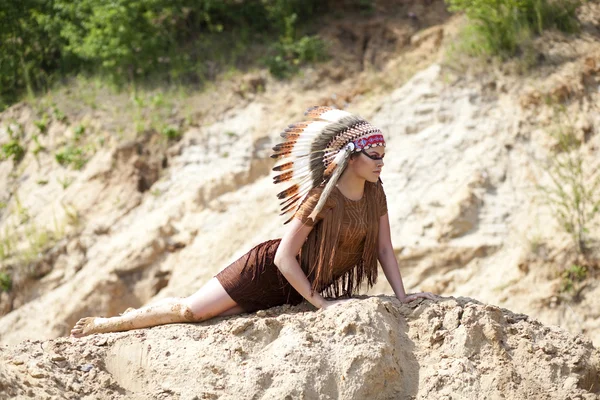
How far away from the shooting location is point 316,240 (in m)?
4.54

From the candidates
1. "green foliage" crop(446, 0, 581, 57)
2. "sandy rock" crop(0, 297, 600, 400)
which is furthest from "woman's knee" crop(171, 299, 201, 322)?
"green foliage" crop(446, 0, 581, 57)

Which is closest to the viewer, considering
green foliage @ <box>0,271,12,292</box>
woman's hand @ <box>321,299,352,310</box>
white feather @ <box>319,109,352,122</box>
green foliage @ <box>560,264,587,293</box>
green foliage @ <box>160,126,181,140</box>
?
woman's hand @ <box>321,299,352,310</box>

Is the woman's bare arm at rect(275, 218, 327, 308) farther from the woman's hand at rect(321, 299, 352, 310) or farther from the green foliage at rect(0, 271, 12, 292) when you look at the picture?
Result: the green foliage at rect(0, 271, 12, 292)

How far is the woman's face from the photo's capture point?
4.49 m

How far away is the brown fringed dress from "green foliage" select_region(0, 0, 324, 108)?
569 cm

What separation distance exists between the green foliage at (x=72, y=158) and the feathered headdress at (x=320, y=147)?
229 inches

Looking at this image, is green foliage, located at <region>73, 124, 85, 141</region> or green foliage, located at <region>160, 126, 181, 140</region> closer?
green foliage, located at <region>160, 126, 181, 140</region>

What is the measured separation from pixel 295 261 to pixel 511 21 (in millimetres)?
5135

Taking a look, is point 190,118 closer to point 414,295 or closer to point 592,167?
point 592,167

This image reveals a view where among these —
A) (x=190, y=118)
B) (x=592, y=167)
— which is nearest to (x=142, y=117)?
(x=190, y=118)

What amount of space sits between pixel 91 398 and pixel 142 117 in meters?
6.31

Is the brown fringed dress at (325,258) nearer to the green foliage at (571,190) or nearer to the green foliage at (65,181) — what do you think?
the green foliage at (571,190)

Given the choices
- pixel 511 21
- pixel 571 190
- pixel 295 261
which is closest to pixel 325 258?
pixel 295 261

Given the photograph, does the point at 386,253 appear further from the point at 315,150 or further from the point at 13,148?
the point at 13,148
